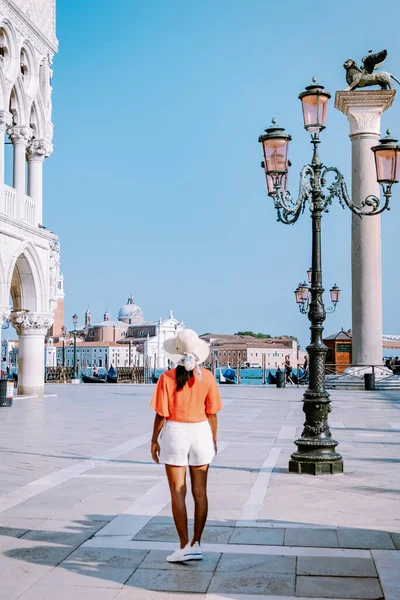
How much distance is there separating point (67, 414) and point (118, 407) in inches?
119

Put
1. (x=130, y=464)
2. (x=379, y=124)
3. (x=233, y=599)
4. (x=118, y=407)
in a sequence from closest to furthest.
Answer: (x=233, y=599) < (x=130, y=464) < (x=118, y=407) < (x=379, y=124)

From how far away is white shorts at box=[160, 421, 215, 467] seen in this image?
17.2 feet

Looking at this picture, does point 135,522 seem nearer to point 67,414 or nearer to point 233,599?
point 233,599

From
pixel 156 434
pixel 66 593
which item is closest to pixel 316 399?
pixel 156 434

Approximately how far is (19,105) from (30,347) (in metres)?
6.50

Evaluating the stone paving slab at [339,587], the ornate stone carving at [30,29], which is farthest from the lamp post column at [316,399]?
the ornate stone carving at [30,29]

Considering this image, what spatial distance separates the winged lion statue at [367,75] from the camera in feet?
92.9

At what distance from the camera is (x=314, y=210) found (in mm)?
9820

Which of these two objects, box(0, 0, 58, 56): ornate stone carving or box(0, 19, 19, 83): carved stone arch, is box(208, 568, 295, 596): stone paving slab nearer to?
box(0, 19, 19, 83): carved stone arch

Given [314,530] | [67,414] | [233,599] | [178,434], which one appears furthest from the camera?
[67,414]

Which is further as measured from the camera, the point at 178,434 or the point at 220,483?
the point at 220,483

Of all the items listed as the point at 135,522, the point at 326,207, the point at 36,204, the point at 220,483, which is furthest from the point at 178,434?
the point at 36,204

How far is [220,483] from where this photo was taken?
8.40 m

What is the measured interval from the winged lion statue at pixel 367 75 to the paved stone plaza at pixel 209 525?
18.5 metres
